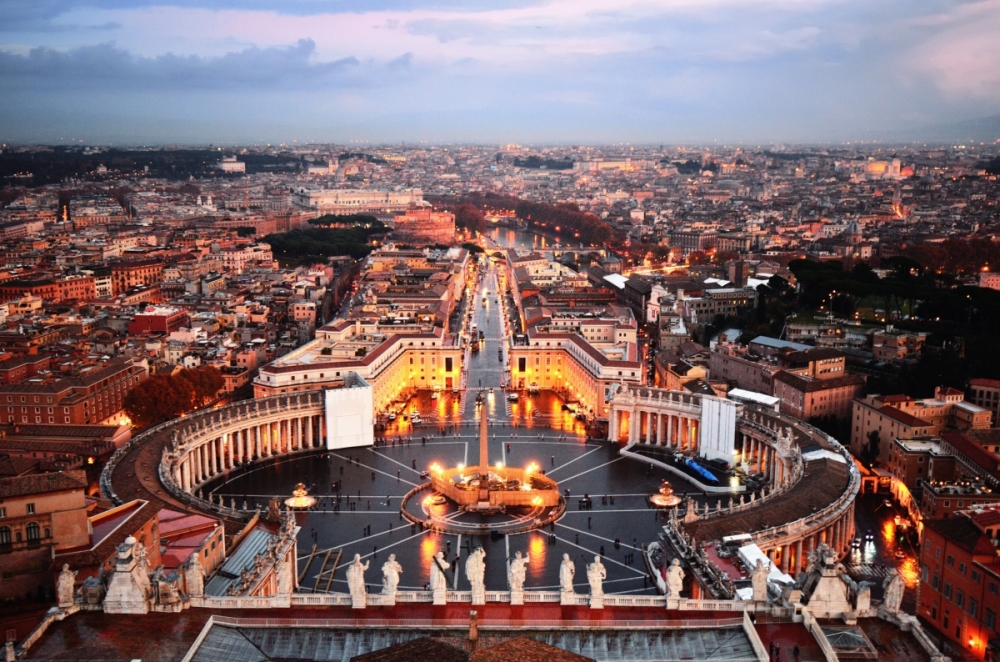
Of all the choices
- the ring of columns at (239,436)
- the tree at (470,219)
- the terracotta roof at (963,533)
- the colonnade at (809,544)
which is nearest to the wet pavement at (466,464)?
the ring of columns at (239,436)

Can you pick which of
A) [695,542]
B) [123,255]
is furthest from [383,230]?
[695,542]

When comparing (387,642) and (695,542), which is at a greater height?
(387,642)

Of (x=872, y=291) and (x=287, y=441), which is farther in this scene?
(x=872, y=291)

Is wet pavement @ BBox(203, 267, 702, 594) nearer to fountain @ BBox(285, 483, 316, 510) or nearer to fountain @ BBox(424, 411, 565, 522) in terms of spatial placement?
fountain @ BBox(285, 483, 316, 510)

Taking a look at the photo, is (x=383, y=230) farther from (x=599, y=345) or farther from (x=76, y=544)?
(x=76, y=544)

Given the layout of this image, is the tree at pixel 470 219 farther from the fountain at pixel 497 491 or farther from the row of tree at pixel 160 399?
the fountain at pixel 497 491

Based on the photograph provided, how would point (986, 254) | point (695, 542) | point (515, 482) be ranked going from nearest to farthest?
point (695, 542) → point (515, 482) → point (986, 254)
